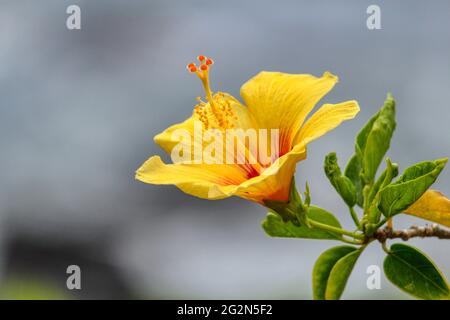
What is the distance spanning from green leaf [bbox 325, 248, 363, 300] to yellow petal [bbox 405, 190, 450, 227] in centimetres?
15

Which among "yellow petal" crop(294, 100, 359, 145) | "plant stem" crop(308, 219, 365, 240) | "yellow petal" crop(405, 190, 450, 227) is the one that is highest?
"yellow petal" crop(294, 100, 359, 145)

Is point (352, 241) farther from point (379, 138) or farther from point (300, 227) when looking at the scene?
point (379, 138)

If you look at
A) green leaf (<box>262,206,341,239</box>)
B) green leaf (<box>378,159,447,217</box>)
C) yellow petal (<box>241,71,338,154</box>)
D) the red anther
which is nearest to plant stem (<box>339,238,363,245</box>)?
green leaf (<box>262,206,341,239</box>)

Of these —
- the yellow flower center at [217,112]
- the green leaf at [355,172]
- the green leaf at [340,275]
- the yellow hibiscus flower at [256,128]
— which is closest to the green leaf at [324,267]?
the green leaf at [340,275]

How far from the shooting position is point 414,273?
120 centimetres

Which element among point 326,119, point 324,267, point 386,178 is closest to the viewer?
point 326,119

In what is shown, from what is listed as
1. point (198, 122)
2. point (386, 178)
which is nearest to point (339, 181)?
point (386, 178)

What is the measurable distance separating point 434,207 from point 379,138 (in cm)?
17

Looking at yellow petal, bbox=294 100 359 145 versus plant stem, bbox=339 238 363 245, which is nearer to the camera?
yellow petal, bbox=294 100 359 145

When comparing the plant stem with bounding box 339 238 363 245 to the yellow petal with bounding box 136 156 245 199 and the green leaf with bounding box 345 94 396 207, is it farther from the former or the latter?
the yellow petal with bounding box 136 156 245 199

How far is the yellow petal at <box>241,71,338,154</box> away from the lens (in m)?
1.13

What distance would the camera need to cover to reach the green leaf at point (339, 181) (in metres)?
1.21
